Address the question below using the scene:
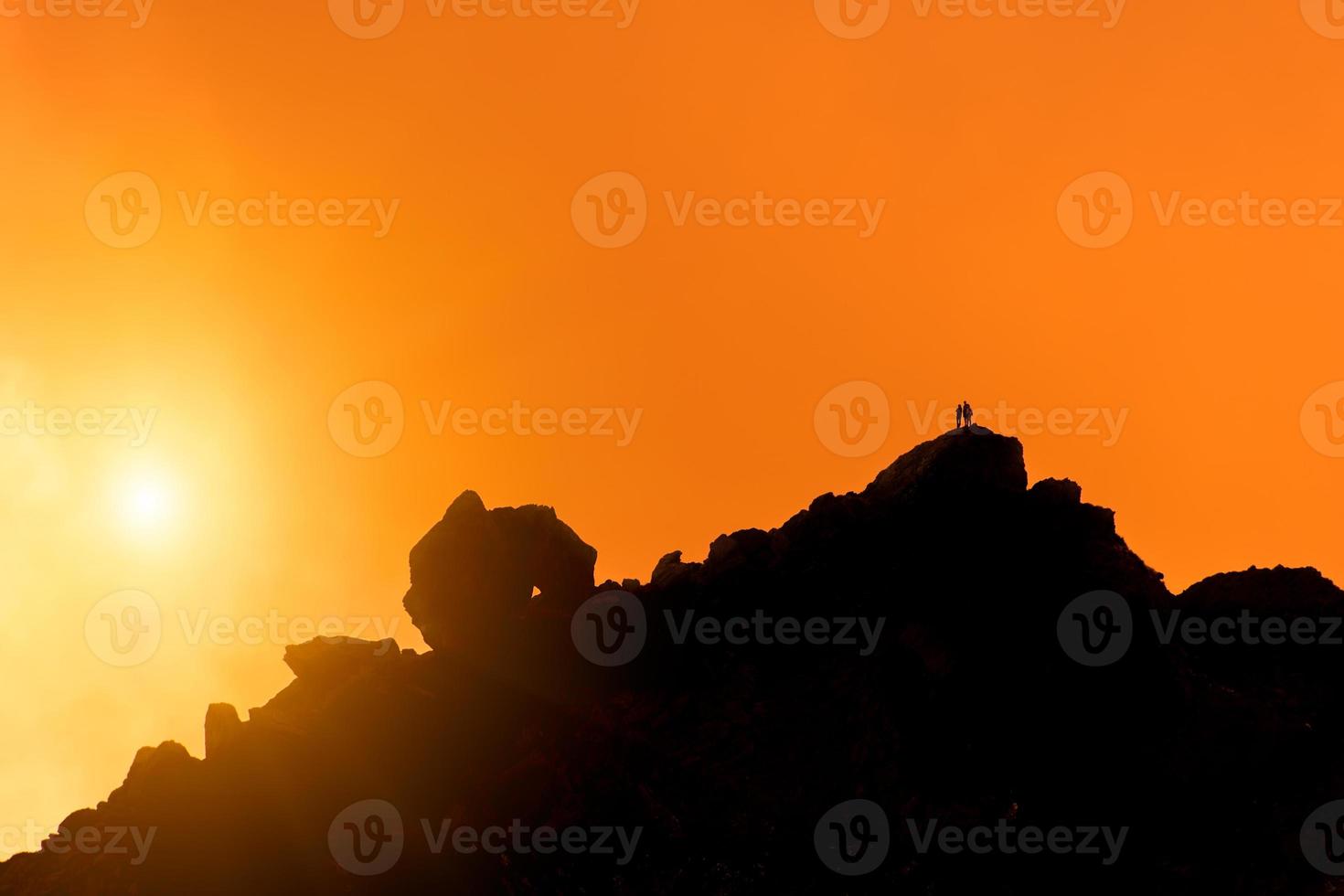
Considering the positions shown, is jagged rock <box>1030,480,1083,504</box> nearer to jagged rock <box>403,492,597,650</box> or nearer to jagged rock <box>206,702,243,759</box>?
jagged rock <box>403,492,597,650</box>

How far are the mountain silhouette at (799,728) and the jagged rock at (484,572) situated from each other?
190 mm

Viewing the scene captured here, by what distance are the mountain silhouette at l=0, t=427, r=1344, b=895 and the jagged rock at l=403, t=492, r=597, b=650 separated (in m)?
0.19

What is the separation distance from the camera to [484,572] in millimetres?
54781

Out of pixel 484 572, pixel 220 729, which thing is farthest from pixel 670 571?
pixel 220 729

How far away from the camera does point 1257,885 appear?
4194 centimetres

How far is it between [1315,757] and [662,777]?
104 ft

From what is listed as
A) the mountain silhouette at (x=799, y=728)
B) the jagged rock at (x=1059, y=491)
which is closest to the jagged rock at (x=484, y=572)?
the mountain silhouette at (x=799, y=728)

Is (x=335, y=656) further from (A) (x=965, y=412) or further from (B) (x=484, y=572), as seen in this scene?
(A) (x=965, y=412)

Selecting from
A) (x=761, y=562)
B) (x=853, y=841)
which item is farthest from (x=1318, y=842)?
(x=761, y=562)

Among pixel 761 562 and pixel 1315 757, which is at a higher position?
pixel 761 562

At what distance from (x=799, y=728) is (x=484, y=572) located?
20.0m

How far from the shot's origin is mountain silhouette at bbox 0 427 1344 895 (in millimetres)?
43125

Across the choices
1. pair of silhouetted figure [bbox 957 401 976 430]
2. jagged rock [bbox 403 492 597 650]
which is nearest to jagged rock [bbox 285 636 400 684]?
jagged rock [bbox 403 492 597 650]

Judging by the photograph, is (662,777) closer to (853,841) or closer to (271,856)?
(853,841)
